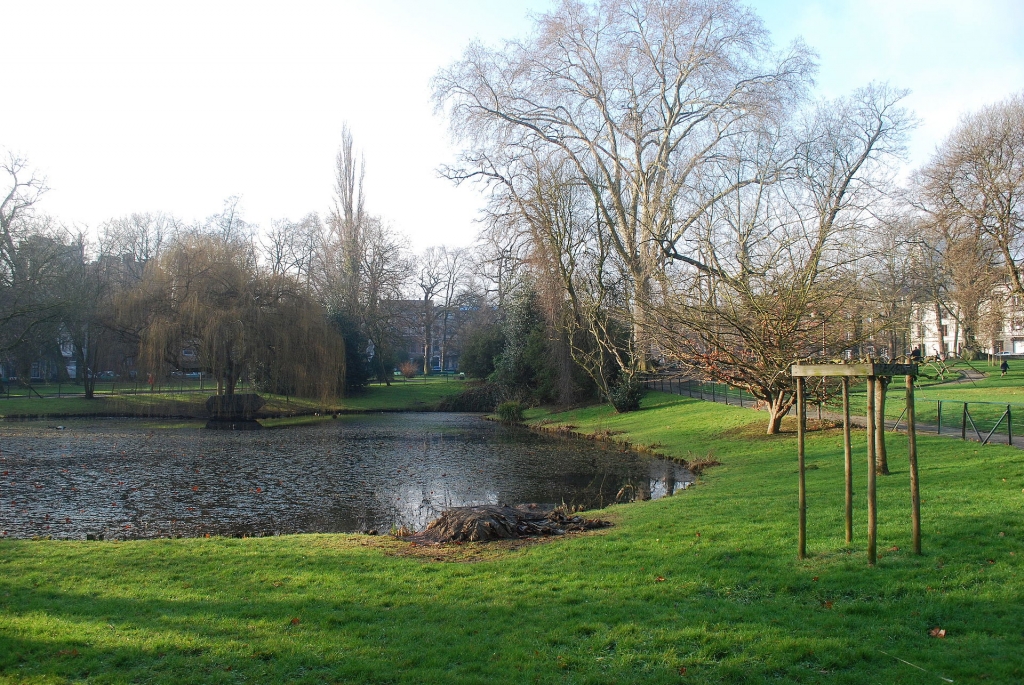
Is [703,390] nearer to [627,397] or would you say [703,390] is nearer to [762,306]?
[627,397]

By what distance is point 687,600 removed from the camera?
20.9 ft

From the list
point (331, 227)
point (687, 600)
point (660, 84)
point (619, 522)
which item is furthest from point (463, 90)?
point (331, 227)

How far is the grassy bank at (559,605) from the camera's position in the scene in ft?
16.3

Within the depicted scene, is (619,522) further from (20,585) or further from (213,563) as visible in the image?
(20,585)

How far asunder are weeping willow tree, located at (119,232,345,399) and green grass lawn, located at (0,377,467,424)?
253 centimetres

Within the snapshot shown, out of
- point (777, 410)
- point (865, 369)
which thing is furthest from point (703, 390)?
point (865, 369)

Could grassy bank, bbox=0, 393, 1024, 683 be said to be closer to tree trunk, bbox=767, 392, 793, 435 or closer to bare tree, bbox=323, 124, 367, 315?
tree trunk, bbox=767, 392, 793, 435

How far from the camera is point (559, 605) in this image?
641cm

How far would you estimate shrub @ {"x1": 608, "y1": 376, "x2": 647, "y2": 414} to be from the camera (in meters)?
32.3

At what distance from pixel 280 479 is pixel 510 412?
63.1 ft

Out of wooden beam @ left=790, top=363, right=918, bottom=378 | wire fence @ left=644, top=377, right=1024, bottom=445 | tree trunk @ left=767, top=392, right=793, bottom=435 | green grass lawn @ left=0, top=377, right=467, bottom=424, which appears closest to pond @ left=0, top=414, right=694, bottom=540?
tree trunk @ left=767, top=392, right=793, bottom=435

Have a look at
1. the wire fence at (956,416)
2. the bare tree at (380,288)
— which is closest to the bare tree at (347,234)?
the bare tree at (380,288)

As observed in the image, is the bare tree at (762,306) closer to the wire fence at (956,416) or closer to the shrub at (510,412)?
the wire fence at (956,416)

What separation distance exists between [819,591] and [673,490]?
9296 millimetres
